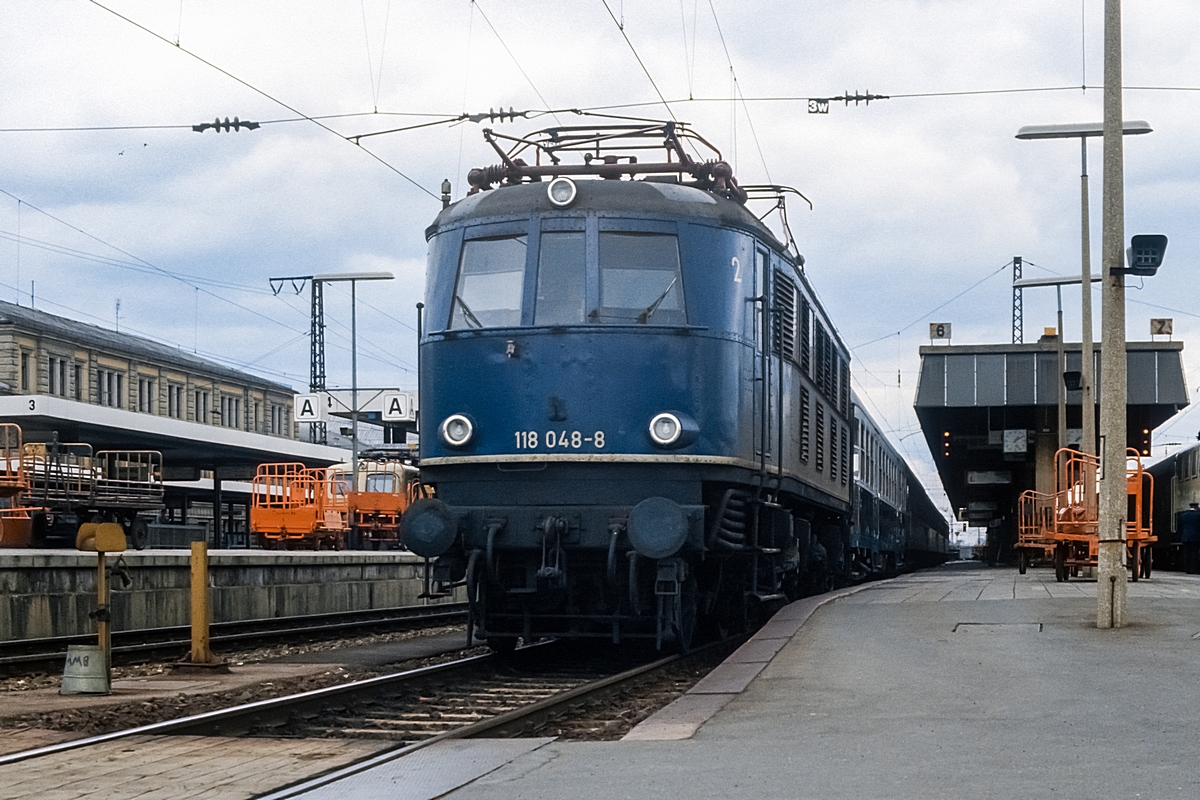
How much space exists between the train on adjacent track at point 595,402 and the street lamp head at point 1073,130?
13.8 meters

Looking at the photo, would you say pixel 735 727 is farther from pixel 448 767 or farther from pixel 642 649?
pixel 642 649

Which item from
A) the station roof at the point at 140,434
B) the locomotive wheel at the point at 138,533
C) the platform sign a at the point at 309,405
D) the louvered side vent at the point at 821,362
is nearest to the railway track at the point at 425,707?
the louvered side vent at the point at 821,362

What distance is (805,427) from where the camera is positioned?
15469 millimetres

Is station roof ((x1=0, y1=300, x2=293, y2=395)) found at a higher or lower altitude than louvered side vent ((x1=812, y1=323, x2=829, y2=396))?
higher

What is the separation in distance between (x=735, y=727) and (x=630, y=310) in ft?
15.1

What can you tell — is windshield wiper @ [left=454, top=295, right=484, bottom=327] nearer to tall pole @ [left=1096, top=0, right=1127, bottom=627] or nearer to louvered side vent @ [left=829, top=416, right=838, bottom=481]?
tall pole @ [left=1096, top=0, right=1127, bottom=627]

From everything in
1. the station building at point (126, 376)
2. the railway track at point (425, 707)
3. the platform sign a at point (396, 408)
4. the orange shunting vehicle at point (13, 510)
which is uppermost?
the station building at point (126, 376)

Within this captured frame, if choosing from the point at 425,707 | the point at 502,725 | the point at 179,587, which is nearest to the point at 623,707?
the point at 425,707

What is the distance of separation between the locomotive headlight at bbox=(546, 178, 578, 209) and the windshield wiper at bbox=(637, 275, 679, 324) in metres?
1.02

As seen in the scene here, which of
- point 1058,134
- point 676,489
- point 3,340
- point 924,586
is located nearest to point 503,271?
point 676,489

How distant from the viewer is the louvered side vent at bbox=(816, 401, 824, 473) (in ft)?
55.3

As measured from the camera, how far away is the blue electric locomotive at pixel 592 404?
11.5 meters

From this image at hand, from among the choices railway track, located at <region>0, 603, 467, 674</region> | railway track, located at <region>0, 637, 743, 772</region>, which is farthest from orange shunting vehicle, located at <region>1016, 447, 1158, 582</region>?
railway track, located at <region>0, 603, 467, 674</region>

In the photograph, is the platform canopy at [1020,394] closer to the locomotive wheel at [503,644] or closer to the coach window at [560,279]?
the locomotive wheel at [503,644]
